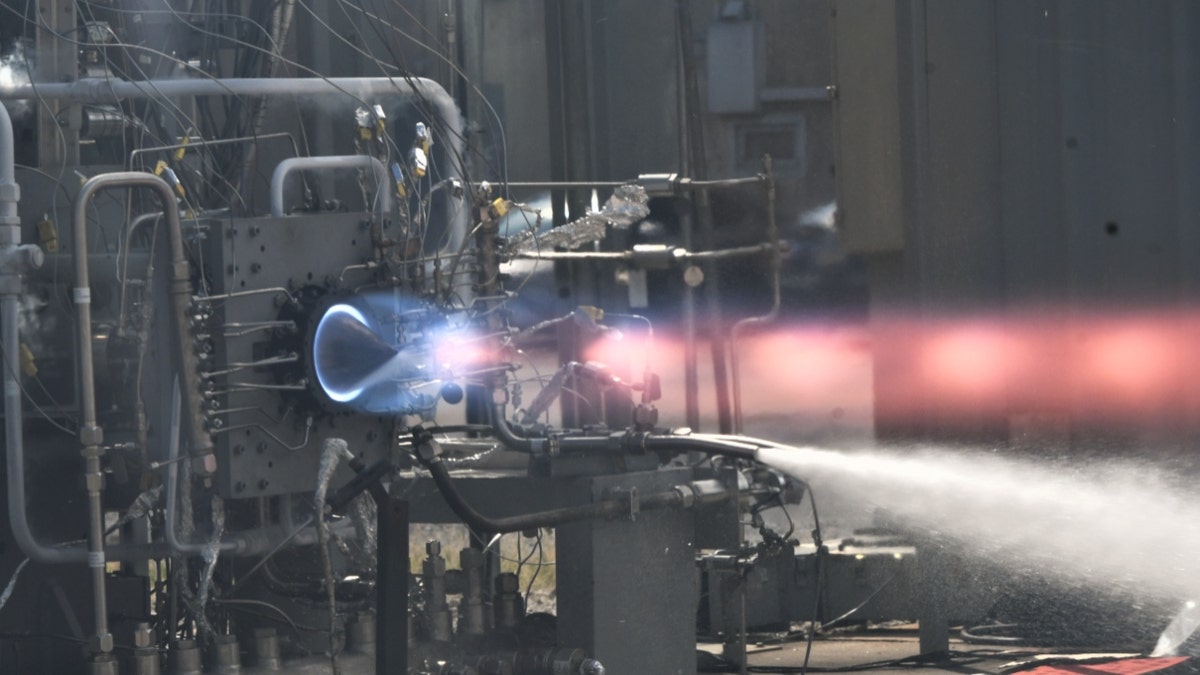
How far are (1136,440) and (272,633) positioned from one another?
3253 mm

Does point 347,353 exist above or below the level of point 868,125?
below

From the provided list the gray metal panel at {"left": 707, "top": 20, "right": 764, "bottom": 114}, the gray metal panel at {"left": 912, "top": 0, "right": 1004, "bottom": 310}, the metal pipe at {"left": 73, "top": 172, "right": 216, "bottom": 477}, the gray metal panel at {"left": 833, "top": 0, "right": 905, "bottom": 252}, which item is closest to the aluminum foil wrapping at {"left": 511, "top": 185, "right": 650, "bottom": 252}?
the gray metal panel at {"left": 707, "top": 20, "right": 764, "bottom": 114}

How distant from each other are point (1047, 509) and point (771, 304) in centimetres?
125

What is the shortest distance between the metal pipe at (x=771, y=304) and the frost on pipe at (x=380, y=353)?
1.96 metres

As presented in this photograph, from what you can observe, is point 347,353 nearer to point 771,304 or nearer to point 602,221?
point 602,221

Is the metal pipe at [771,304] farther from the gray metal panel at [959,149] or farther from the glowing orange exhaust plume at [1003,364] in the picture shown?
the gray metal panel at [959,149]

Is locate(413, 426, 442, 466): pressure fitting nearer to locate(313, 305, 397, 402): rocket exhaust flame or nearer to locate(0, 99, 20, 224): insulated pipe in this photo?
locate(313, 305, 397, 402): rocket exhaust flame

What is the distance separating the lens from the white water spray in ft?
18.8

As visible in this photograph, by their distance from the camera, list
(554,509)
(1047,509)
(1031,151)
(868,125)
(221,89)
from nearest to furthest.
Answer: (221,89) → (554,509) → (1047,509) → (1031,151) → (868,125)

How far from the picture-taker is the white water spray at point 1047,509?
5.73 m

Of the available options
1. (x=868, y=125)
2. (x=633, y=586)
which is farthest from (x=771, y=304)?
(x=633, y=586)

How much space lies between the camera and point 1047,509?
5809mm

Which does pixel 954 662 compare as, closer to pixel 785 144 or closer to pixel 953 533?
pixel 953 533

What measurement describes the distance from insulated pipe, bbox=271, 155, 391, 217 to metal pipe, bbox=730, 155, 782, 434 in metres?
1.81
